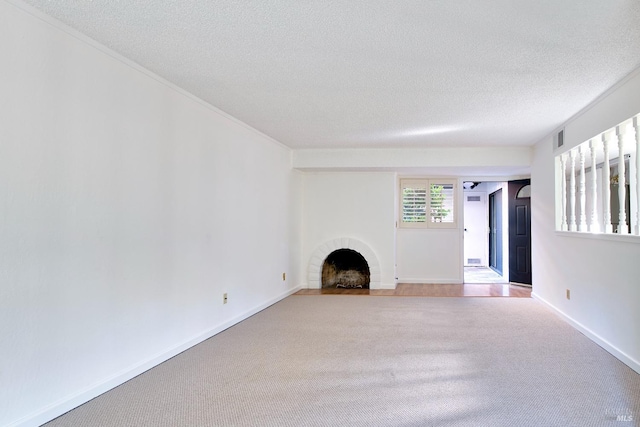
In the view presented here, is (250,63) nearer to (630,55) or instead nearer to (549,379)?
(630,55)

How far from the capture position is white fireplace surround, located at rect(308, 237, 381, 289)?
718 centimetres

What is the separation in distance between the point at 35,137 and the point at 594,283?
4.59 meters

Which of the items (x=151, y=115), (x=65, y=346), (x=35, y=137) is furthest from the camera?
(x=151, y=115)

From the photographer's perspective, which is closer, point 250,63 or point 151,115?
point 250,63

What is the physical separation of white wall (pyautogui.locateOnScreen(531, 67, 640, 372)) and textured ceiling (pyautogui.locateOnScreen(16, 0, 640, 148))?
8.7 inches

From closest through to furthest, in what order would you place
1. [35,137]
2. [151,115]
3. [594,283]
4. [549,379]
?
[35,137] < [549,379] < [151,115] < [594,283]

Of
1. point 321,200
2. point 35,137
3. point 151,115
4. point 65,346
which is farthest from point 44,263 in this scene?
point 321,200

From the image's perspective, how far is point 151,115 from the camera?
3.19m

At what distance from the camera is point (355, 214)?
725 centimetres

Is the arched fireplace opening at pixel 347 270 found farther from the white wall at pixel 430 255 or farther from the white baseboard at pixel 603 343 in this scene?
the white baseboard at pixel 603 343

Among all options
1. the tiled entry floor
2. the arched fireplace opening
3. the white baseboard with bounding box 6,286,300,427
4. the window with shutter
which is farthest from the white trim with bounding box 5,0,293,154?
the tiled entry floor

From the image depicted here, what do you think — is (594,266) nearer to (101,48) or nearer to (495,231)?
(101,48)

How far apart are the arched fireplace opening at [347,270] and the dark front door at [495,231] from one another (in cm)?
395

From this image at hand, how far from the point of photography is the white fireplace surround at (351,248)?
7180 mm
